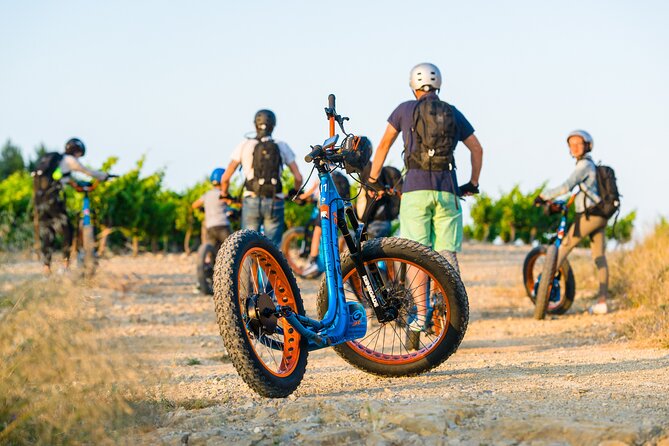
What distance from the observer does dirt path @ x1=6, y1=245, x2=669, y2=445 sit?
368cm

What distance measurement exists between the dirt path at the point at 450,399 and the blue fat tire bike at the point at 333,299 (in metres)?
0.16

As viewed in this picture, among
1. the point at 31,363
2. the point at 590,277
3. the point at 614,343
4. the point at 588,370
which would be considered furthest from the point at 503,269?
the point at 31,363

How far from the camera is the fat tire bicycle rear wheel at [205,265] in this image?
12109 millimetres

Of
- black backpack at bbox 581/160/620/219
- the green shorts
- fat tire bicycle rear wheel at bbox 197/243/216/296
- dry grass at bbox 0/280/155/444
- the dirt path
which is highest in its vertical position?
black backpack at bbox 581/160/620/219

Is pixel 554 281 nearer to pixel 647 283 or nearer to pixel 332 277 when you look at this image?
pixel 647 283

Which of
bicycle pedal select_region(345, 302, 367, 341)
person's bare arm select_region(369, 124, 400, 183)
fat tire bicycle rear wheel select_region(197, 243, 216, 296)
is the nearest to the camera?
bicycle pedal select_region(345, 302, 367, 341)

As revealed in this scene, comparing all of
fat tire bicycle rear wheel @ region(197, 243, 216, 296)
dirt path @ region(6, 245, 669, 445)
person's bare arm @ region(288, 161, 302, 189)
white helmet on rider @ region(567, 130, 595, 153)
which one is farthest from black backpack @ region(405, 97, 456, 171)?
fat tire bicycle rear wheel @ region(197, 243, 216, 296)

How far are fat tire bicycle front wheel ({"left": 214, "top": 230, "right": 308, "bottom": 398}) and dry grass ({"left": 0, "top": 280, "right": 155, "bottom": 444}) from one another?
22.9 inches

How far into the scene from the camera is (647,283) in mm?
10305

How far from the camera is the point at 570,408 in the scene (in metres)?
4.09

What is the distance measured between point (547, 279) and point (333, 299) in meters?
5.40

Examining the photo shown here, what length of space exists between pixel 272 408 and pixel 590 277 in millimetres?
9502

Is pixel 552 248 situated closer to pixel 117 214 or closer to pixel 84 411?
pixel 84 411

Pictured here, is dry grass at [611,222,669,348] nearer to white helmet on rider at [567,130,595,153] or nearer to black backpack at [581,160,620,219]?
black backpack at [581,160,620,219]
